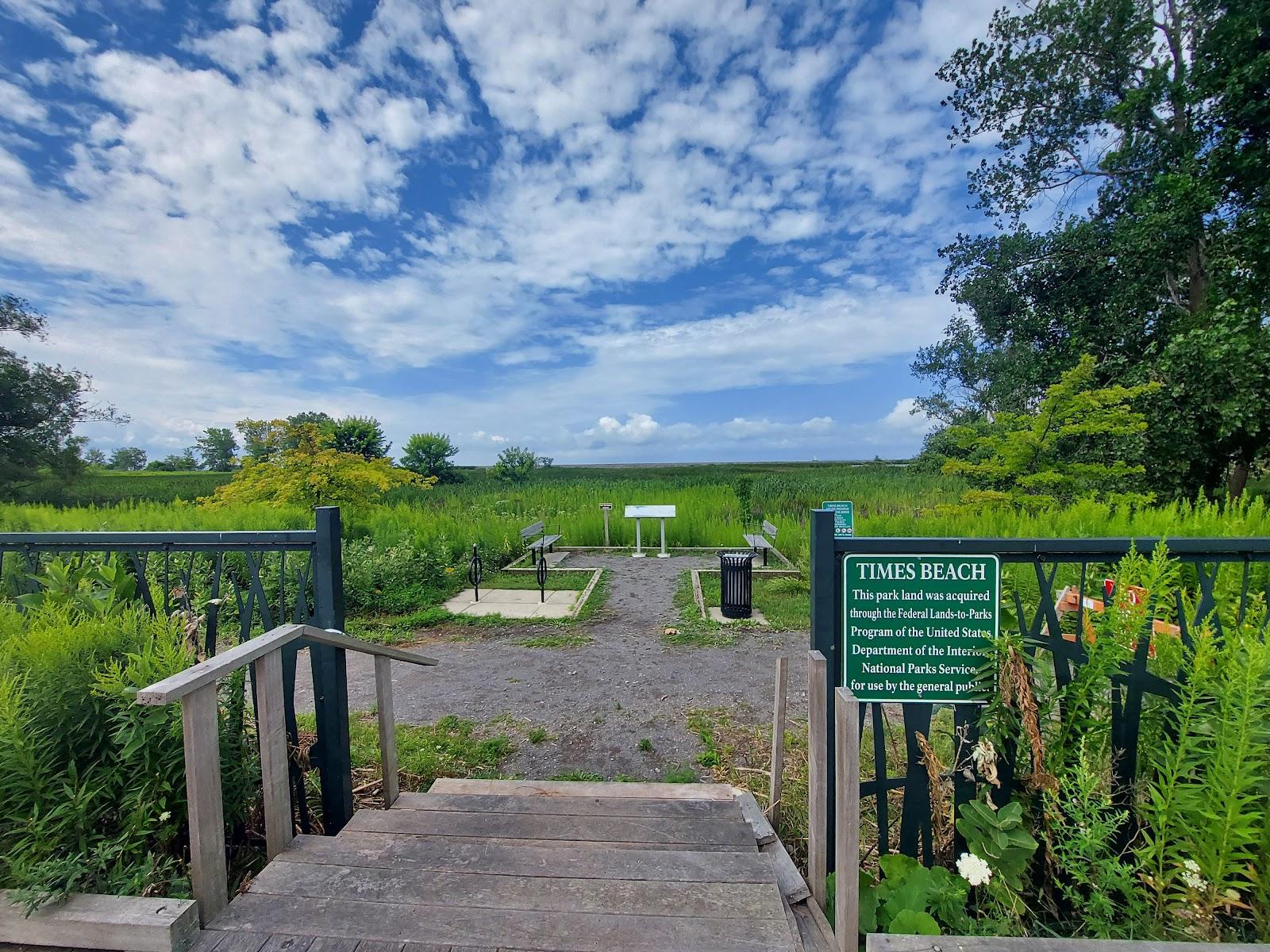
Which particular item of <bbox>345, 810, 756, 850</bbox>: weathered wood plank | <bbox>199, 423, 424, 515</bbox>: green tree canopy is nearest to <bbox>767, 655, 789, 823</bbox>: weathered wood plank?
<bbox>345, 810, 756, 850</bbox>: weathered wood plank

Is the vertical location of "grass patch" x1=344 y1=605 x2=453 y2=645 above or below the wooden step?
below

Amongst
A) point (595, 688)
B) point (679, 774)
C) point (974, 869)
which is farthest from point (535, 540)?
point (974, 869)

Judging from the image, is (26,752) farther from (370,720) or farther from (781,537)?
(781,537)

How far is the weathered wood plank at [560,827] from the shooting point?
235 centimetres

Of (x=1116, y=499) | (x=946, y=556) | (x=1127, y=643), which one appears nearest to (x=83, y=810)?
(x=946, y=556)

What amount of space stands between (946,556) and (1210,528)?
186 inches

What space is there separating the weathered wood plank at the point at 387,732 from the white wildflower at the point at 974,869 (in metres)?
2.62

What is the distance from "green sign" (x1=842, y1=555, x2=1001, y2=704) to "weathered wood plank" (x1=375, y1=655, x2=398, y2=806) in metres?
2.33

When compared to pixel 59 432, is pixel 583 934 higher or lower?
lower

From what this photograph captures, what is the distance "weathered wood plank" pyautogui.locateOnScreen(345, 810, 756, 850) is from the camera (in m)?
2.35

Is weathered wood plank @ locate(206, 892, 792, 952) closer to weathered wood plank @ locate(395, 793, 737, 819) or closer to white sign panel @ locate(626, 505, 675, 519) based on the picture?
weathered wood plank @ locate(395, 793, 737, 819)

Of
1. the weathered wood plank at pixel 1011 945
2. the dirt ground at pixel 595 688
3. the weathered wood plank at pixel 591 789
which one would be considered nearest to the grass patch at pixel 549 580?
the dirt ground at pixel 595 688

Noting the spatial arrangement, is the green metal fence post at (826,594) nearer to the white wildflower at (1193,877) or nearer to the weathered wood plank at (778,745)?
the weathered wood plank at (778,745)

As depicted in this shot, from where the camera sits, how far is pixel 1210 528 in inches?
187
